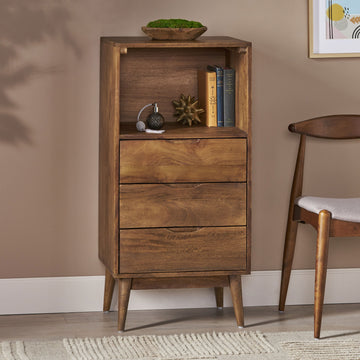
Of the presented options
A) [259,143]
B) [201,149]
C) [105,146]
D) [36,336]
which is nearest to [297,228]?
[259,143]

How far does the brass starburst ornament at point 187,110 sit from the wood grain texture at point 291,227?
46 centimetres

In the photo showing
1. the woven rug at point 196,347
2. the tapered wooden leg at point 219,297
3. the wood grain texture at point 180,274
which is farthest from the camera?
the tapered wooden leg at point 219,297

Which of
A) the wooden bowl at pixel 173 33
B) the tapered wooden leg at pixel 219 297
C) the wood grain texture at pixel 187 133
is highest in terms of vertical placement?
the wooden bowl at pixel 173 33

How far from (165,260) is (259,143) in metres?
0.72

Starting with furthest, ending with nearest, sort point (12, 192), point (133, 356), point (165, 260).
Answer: point (12, 192) < point (165, 260) < point (133, 356)

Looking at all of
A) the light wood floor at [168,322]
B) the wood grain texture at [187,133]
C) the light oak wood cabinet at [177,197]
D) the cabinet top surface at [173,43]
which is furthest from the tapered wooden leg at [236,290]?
the cabinet top surface at [173,43]

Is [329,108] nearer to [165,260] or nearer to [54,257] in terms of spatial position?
[165,260]

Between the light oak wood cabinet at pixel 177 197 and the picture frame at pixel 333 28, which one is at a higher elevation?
the picture frame at pixel 333 28

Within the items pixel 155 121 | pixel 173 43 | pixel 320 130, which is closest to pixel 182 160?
pixel 155 121

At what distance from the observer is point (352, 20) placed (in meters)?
3.21

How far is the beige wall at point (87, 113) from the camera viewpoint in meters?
3.09

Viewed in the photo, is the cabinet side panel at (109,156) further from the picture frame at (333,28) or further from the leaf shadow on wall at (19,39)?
the picture frame at (333,28)

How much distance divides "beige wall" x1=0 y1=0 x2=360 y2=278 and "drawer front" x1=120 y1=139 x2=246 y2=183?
394 millimetres

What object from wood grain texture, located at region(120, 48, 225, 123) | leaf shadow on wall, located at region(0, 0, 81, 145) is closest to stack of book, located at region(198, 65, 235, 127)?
wood grain texture, located at region(120, 48, 225, 123)
